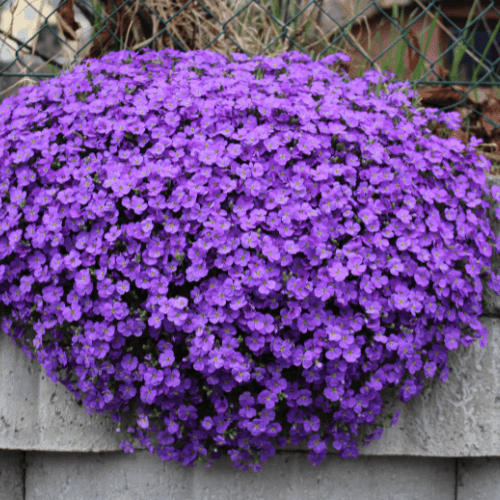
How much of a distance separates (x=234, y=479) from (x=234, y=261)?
80cm

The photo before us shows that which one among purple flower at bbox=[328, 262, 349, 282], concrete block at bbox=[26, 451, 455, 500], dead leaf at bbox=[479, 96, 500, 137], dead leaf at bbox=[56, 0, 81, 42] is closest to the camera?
purple flower at bbox=[328, 262, 349, 282]

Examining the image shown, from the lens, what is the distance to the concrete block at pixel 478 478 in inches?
69.8

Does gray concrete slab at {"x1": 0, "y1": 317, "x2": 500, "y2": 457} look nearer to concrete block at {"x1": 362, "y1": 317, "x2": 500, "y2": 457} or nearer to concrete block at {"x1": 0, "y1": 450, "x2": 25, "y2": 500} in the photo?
concrete block at {"x1": 362, "y1": 317, "x2": 500, "y2": 457}

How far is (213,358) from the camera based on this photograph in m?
1.30

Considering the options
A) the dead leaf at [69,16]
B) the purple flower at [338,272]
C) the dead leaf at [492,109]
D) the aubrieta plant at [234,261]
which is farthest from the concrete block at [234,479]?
the dead leaf at [69,16]

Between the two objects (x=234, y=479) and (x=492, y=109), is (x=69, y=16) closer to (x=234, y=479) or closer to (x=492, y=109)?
(x=492, y=109)

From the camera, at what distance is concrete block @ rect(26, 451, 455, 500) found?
166cm

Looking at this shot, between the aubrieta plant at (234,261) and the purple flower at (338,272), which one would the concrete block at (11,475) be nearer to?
the aubrieta plant at (234,261)

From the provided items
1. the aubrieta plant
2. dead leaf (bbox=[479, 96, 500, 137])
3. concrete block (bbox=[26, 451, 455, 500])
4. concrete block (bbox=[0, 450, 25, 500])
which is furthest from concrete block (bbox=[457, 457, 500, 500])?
concrete block (bbox=[0, 450, 25, 500])

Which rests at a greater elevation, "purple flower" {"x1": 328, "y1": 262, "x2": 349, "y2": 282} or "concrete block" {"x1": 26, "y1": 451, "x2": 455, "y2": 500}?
"purple flower" {"x1": 328, "y1": 262, "x2": 349, "y2": 282}

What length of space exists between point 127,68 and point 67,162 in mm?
456

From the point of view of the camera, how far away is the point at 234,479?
1.66m

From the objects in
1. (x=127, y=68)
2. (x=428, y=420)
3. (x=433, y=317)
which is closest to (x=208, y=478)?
(x=428, y=420)

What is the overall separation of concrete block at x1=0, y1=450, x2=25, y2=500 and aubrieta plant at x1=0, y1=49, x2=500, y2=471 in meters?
0.46
